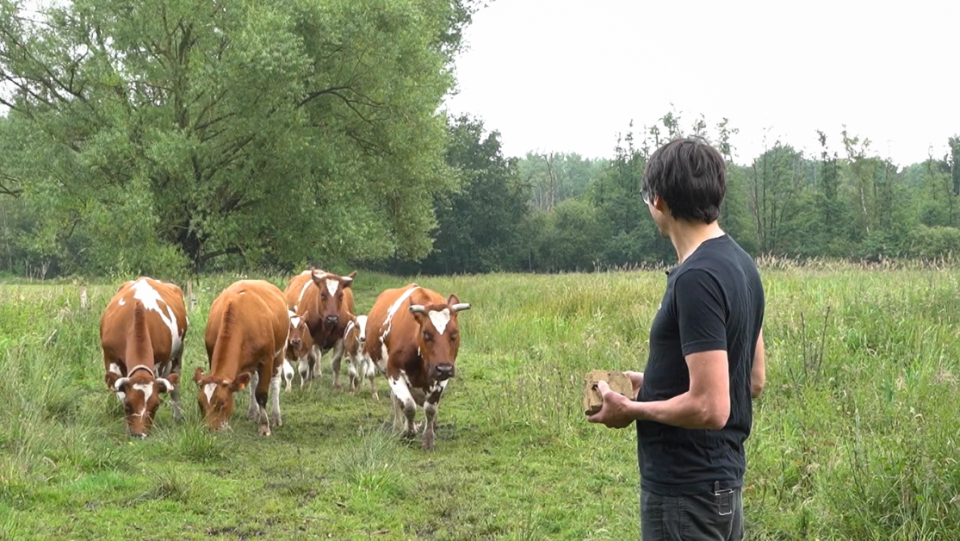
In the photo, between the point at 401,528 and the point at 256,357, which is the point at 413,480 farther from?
the point at 256,357

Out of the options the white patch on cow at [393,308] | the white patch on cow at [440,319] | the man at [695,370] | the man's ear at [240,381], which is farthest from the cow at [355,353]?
the man at [695,370]

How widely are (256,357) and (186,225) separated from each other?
619 inches

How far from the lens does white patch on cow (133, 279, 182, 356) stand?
9.91 metres

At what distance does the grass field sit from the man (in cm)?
264

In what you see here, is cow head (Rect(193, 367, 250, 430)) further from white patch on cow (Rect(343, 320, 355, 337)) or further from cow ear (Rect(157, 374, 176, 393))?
white patch on cow (Rect(343, 320, 355, 337))

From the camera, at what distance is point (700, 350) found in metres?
2.52

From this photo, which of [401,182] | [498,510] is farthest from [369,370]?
[401,182]

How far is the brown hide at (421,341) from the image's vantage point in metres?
8.62

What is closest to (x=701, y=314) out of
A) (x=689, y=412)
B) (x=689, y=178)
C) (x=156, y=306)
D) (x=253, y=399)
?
(x=689, y=412)

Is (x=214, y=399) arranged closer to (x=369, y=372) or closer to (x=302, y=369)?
(x=369, y=372)

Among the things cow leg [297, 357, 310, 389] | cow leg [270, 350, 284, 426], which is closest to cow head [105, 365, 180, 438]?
cow leg [270, 350, 284, 426]

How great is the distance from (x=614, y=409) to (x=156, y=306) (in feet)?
27.7

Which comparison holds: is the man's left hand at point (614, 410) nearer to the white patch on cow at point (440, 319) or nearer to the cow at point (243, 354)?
the white patch on cow at point (440, 319)

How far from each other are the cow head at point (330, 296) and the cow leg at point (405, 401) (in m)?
3.58
